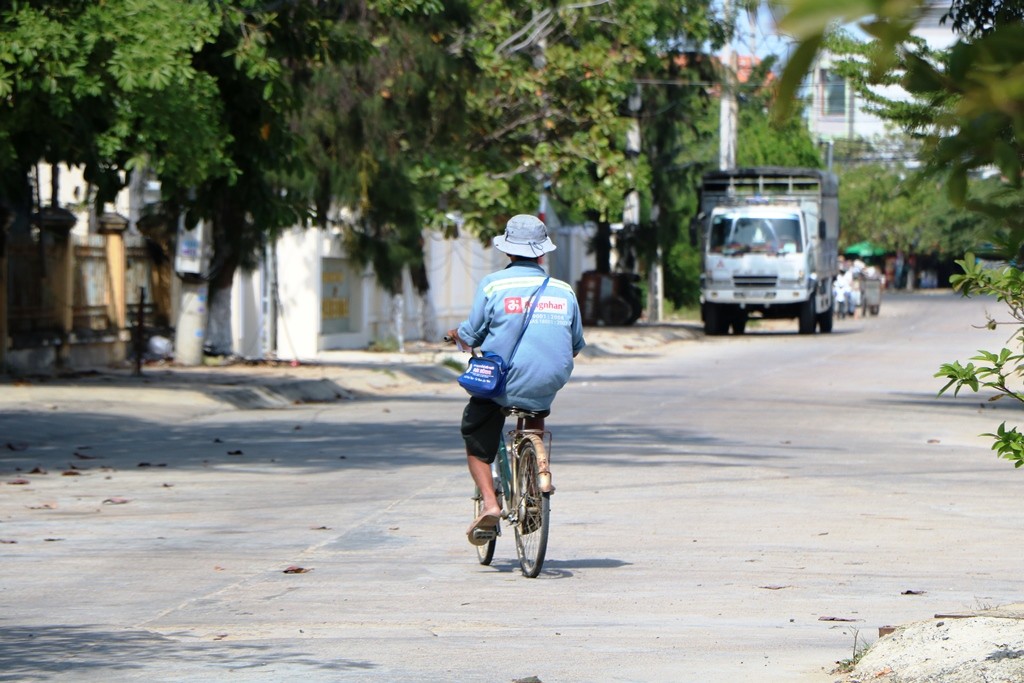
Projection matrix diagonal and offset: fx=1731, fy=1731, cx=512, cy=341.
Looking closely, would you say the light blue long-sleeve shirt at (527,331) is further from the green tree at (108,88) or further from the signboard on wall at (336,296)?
the signboard on wall at (336,296)

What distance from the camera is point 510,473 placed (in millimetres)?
9195

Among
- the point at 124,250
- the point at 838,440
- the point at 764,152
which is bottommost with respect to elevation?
the point at 838,440

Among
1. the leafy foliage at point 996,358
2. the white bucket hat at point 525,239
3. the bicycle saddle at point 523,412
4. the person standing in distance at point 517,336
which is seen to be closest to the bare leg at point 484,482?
the person standing in distance at point 517,336

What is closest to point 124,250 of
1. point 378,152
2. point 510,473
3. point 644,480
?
point 378,152

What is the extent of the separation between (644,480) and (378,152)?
1374 centimetres

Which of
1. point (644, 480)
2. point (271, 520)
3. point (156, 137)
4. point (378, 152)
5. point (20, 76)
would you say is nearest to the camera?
point (271, 520)

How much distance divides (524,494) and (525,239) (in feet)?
4.41

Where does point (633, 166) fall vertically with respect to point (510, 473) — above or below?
above

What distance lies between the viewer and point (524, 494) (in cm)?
897

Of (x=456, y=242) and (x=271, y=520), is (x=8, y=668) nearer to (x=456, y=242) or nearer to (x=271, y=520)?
(x=271, y=520)

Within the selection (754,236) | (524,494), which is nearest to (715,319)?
(754,236)

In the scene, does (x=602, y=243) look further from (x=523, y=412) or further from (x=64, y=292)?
(x=523, y=412)

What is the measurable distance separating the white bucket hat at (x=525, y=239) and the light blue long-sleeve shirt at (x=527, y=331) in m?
0.12

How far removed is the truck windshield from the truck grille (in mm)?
660
